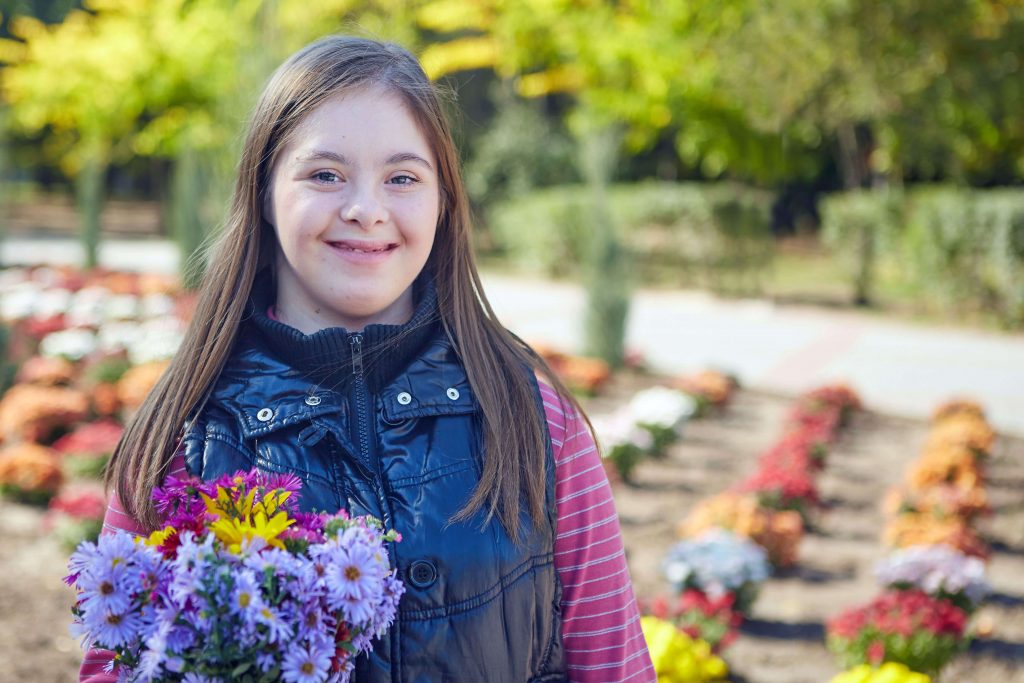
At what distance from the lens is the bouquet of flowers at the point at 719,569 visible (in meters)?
4.18

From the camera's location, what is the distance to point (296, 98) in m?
1.62

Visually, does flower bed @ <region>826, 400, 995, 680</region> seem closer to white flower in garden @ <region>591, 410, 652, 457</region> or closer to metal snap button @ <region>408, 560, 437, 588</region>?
white flower in garden @ <region>591, 410, 652, 457</region>

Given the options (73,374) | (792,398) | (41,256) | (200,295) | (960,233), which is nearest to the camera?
(200,295)

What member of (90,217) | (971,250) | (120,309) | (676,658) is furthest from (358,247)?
(90,217)

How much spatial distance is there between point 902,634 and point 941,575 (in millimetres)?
520

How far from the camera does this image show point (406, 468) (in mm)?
1531

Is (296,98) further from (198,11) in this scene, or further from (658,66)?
(198,11)

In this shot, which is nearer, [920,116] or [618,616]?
[618,616]

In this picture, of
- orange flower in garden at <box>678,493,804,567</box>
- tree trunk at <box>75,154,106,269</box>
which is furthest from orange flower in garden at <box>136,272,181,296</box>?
orange flower in garden at <box>678,493,804,567</box>

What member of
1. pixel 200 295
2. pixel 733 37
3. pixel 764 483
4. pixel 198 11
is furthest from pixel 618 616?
pixel 198 11

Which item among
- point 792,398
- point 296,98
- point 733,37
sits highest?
point 733,37

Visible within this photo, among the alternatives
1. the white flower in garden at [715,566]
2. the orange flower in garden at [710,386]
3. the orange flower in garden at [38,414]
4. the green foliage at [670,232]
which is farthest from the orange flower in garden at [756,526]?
the green foliage at [670,232]

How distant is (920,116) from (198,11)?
10819 millimetres

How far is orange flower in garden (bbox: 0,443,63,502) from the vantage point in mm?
5645
